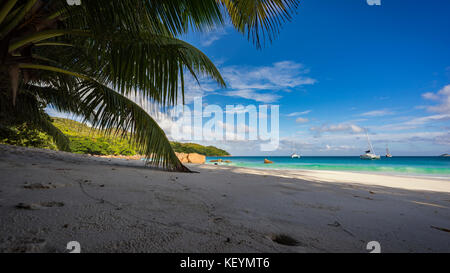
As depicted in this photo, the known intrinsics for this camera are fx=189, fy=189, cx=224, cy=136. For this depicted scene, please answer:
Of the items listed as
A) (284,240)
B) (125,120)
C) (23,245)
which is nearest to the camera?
(23,245)

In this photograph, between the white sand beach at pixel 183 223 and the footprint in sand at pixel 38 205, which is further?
the footprint in sand at pixel 38 205

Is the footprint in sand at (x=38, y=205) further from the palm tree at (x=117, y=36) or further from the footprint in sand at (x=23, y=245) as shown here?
the palm tree at (x=117, y=36)

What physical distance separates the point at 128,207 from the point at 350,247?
4.37ft

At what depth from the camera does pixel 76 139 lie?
13977 mm

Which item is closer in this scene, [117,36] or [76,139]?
[117,36]

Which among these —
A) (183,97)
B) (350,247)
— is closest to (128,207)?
(350,247)

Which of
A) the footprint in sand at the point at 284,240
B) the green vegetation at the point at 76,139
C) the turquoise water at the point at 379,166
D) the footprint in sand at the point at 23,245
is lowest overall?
the turquoise water at the point at 379,166

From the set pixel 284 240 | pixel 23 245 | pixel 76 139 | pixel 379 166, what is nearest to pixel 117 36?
pixel 23 245

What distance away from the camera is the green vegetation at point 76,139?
12.6 ft

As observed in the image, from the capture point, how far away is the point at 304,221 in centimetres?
132

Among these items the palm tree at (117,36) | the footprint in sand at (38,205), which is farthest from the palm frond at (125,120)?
the footprint in sand at (38,205)

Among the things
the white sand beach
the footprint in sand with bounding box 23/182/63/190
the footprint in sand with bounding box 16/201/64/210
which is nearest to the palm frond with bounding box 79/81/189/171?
the white sand beach

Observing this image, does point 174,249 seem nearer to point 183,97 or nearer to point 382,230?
point 382,230

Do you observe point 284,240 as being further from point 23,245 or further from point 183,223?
point 23,245
